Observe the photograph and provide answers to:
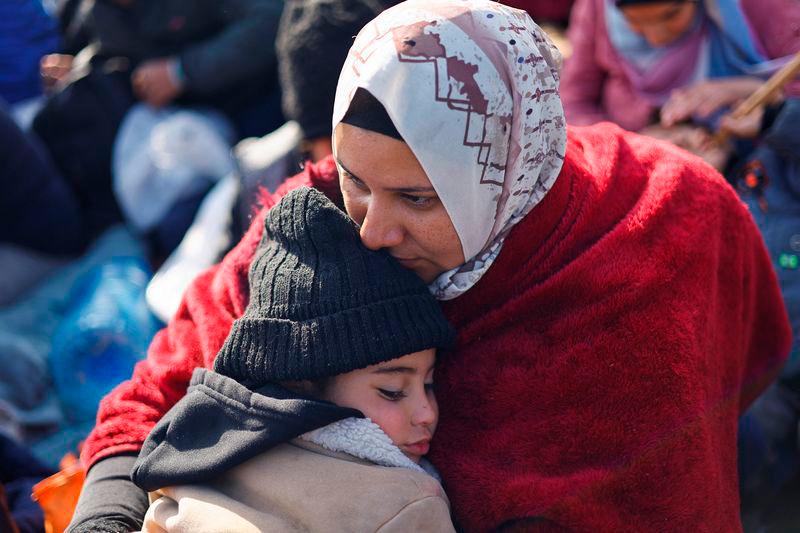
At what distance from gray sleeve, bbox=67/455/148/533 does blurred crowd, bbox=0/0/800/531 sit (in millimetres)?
271

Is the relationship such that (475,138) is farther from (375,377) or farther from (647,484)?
(647,484)

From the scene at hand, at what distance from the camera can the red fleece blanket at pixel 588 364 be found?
5.74 feet

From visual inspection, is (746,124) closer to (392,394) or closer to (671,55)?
(671,55)

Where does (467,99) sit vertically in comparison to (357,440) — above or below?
above

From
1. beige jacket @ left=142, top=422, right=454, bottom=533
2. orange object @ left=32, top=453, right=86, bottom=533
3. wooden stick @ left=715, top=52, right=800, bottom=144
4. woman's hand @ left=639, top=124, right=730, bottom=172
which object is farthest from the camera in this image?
woman's hand @ left=639, top=124, right=730, bottom=172

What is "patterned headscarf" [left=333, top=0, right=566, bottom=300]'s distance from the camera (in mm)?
1605

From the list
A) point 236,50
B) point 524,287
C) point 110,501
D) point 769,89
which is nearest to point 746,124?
point 769,89

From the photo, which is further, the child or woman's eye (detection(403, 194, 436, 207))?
woman's eye (detection(403, 194, 436, 207))

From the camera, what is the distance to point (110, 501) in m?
1.87

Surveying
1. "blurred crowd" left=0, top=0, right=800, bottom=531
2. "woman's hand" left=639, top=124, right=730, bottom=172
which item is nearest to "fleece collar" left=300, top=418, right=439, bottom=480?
"blurred crowd" left=0, top=0, right=800, bottom=531

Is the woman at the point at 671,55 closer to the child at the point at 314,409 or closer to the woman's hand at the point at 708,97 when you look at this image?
the woman's hand at the point at 708,97

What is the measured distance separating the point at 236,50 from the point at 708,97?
2090mm

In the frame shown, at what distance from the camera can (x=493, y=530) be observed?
172 centimetres

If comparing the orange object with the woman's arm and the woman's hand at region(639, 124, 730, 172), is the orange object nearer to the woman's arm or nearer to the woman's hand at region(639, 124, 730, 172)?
the woman's arm
